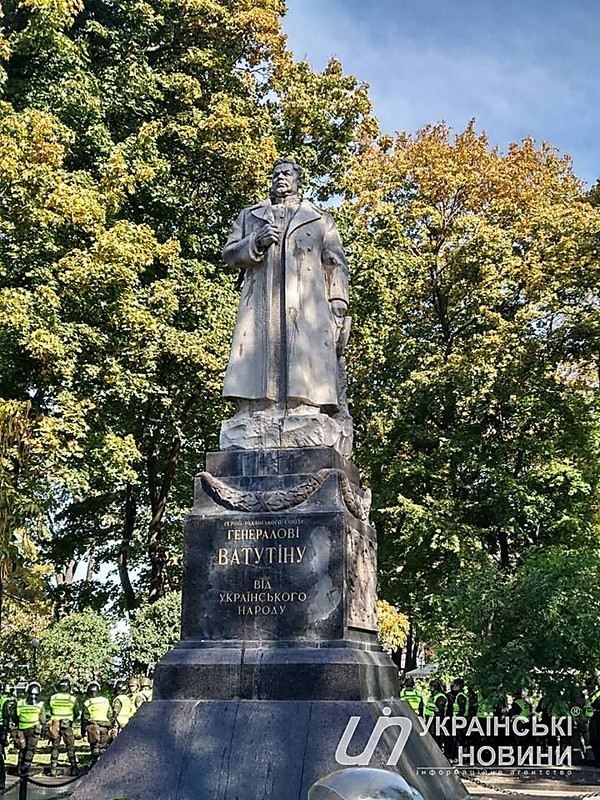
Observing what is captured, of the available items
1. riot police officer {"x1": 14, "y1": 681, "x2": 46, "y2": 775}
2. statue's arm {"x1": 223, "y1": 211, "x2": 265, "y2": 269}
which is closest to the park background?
riot police officer {"x1": 14, "y1": 681, "x2": 46, "y2": 775}

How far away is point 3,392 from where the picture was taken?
61.8 ft

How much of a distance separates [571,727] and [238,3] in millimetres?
17443

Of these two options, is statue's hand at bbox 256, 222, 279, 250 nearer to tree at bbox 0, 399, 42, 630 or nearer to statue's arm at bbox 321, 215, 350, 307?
statue's arm at bbox 321, 215, 350, 307

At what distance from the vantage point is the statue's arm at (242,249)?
32.7 ft

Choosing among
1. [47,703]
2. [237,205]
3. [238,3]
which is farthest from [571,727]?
[238,3]

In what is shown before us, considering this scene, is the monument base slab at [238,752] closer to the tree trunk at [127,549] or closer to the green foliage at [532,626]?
the green foliage at [532,626]

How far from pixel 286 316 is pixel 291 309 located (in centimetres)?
9

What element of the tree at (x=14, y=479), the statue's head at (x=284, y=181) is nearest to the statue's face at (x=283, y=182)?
the statue's head at (x=284, y=181)

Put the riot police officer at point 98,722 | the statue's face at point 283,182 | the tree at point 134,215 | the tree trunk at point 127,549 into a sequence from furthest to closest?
1. the tree trunk at point 127,549
2. the tree at point 134,215
3. the riot police officer at point 98,722
4. the statue's face at point 283,182

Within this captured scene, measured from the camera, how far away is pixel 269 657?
8.04 m

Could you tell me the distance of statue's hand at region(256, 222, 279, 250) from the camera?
989 centimetres

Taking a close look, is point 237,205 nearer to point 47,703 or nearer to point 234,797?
point 47,703

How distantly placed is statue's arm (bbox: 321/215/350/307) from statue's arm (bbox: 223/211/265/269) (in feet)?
2.18

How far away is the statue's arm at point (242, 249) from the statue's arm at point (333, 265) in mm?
664
